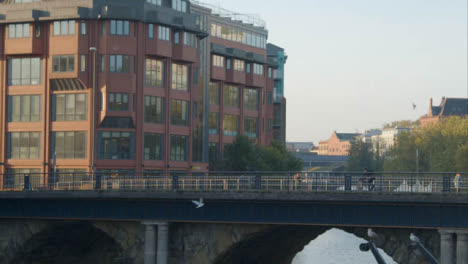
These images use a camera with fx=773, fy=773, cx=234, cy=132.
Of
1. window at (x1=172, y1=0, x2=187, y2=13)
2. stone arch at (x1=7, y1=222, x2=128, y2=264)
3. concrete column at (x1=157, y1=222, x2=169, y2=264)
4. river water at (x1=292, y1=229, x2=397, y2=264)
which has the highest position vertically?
window at (x1=172, y1=0, x2=187, y2=13)

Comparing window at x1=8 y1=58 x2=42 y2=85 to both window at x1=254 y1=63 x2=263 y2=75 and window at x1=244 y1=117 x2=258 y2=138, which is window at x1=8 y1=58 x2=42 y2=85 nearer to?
window at x1=244 y1=117 x2=258 y2=138

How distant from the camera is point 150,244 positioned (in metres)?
51.7

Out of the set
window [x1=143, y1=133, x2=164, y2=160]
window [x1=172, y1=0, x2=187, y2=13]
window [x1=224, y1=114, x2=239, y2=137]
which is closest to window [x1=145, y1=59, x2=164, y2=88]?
window [x1=143, y1=133, x2=164, y2=160]

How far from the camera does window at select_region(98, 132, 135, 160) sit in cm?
8881

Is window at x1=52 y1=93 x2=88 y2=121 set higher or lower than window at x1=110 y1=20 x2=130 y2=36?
lower

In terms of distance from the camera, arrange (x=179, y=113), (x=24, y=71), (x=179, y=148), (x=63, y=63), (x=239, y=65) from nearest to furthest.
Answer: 1. (x=63, y=63)
2. (x=24, y=71)
3. (x=179, y=113)
4. (x=179, y=148)
5. (x=239, y=65)

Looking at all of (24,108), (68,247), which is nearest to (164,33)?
(24,108)

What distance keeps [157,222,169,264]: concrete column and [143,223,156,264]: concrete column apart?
1.67 feet

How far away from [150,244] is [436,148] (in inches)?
3476

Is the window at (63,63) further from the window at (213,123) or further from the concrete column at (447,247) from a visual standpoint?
the concrete column at (447,247)

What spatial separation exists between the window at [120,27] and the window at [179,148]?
14.6 m

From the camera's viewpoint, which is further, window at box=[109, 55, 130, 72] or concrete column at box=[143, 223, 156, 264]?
window at box=[109, 55, 130, 72]

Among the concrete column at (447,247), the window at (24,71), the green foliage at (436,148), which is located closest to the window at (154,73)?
the window at (24,71)

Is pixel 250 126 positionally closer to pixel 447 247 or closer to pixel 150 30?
pixel 150 30
